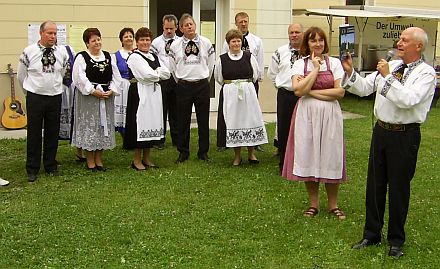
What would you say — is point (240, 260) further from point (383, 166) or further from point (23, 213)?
point (23, 213)

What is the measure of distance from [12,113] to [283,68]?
16.2 ft

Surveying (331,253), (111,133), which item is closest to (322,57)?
(331,253)

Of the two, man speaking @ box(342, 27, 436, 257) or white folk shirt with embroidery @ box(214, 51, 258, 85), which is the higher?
white folk shirt with embroidery @ box(214, 51, 258, 85)

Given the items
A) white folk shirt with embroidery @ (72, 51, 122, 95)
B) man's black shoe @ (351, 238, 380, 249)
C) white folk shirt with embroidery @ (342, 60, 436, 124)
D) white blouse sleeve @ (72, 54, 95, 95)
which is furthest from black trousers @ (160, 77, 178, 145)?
white folk shirt with embroidery @ (342, 60, 436, 124)

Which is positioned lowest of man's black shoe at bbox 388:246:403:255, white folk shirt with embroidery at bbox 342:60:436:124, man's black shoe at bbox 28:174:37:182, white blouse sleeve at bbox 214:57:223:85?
man's black shoe at bbox 388:246:403:255

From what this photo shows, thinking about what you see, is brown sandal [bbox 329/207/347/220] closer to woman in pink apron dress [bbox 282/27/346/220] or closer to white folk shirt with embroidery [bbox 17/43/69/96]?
woman in pink apron dress [bbox 282/27/346/220]

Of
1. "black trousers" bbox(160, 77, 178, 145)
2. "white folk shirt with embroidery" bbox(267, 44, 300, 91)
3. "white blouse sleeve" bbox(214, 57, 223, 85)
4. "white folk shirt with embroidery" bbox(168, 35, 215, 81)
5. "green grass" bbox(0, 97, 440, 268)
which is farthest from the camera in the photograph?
"black trousers" bbox(160, 77, 178, 145)

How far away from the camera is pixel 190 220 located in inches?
210

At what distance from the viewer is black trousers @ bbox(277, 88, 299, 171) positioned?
6883 millimetres

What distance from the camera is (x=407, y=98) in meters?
4.09

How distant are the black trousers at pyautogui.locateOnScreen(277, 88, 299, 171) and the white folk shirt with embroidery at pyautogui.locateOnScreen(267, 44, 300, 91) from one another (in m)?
0.11

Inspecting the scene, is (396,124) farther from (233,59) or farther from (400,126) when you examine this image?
(233,59)

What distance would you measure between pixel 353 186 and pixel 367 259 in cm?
211

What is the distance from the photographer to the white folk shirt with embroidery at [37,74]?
6.57m
